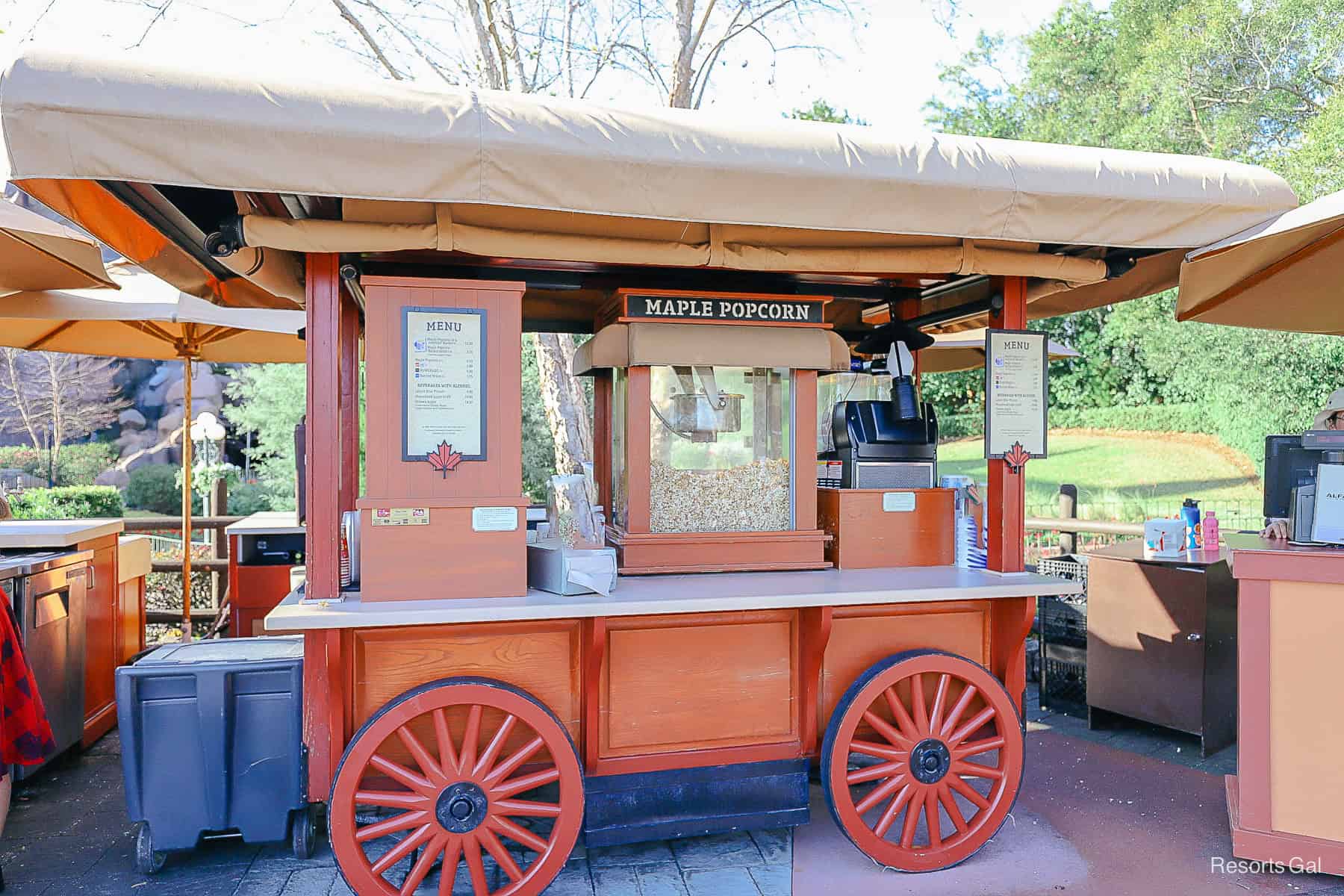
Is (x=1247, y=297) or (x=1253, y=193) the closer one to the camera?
(x=1253, y=193)

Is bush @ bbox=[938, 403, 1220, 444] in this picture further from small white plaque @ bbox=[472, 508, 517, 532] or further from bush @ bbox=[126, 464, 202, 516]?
small white plaque @ bbox=[472, 508, 517, 532]

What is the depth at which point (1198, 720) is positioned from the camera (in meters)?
4.21

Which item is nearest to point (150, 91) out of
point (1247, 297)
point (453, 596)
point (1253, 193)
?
point (453, 596)

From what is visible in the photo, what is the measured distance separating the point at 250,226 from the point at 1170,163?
2.90 meters

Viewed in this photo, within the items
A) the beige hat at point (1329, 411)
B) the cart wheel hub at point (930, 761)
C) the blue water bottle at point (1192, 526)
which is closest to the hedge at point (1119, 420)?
the blue water bottle at point (1192, 526)

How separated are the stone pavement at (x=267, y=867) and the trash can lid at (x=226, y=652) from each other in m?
0.71

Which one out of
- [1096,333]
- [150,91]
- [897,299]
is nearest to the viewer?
[150,91]

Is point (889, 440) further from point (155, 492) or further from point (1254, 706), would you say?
point (155, 492)

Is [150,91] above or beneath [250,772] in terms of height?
above

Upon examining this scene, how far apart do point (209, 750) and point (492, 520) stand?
1.21m

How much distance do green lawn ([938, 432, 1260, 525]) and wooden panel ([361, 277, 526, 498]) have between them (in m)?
10.5

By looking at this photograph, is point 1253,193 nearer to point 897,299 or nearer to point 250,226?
point 897,299

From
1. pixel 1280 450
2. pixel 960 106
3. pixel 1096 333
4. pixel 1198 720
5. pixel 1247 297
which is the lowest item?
pixel 1198 720

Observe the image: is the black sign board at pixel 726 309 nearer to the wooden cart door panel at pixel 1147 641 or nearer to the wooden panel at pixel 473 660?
the wooden panel at pixel 473 660
